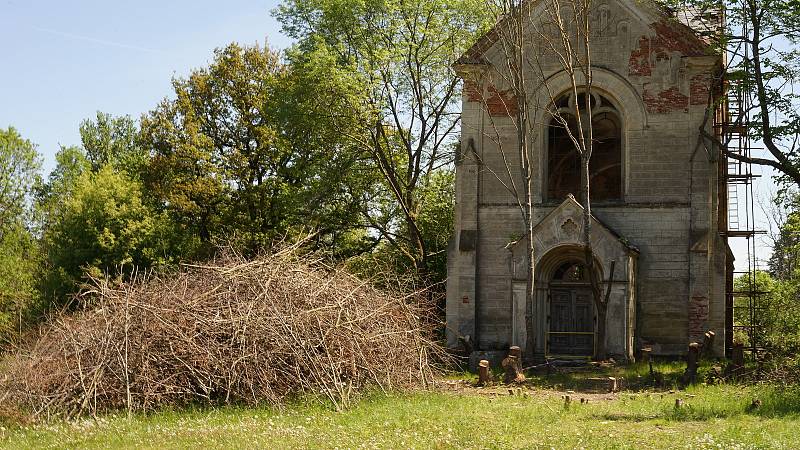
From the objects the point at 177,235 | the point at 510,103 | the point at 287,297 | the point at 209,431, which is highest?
the point at 510,103

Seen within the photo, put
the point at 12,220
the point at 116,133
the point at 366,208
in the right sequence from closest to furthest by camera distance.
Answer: the point at 366,208 < the point at 12,220 < the point at 116,133

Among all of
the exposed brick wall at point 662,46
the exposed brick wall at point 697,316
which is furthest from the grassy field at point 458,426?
the exposed brick wall at point 662,46

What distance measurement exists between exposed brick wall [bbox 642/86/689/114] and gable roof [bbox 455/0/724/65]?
1.33 m

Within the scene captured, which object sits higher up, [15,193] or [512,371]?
[15,193]

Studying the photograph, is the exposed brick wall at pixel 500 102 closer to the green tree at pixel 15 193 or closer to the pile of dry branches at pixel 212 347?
the pile of dry branches at pixel 212 347

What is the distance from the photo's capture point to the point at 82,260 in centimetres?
3781

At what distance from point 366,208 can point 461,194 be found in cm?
881

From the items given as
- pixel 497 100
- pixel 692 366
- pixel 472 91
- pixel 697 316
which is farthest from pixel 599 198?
pixel 692 366

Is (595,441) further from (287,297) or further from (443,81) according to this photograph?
(443,81)

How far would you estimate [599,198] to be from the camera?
2788 centimetres

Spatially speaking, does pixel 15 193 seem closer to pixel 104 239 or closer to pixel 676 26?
pixel 104 239

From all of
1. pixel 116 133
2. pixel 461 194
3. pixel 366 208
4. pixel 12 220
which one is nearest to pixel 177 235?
pixel 366 208

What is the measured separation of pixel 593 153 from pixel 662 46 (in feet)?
11.7

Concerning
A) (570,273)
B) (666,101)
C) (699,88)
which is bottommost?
(570,273)
